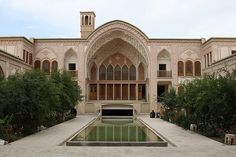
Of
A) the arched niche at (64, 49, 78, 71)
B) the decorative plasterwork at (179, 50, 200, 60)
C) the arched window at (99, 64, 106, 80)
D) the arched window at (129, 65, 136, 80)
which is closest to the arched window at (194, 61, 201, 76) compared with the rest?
the decorative plasterwork at (179, 50, 200, 60)

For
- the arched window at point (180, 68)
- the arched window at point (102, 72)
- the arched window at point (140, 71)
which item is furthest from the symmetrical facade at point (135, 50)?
the arched window at point (140, 71)

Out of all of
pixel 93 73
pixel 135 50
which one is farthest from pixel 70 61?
pixel 135 50

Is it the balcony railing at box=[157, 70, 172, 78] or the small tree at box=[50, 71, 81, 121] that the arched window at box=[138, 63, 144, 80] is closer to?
the balcony railing at box=[157, 70, 172, 78]

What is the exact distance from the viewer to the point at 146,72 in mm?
39750

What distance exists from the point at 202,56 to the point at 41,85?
25.1 m

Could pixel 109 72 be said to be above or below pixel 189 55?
below

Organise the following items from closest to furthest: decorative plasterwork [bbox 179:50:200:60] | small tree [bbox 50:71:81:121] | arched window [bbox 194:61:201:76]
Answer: small tree [bbox 50:71:81:121] → decorative plasterwork [bbox 179:50:200:60] → arched window [bbox 194:61:201:76]

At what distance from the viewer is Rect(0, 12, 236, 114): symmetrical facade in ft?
121

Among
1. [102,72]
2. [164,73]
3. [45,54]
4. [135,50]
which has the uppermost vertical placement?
[135,50]

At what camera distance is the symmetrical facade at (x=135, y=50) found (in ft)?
121

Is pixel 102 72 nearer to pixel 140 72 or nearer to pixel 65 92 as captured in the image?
pixel 140 72

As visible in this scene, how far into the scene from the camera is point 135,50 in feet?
133

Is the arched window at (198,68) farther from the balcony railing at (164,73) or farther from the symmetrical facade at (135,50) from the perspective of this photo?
the balcony railing at (164,73)

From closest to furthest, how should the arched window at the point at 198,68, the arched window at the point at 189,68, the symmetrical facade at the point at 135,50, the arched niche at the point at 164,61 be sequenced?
the symmetrical facade at the point at 135,50, the arched window at the point at 189,68, the arched window at the point at 198,68, the arched niche at the point at 164,61
